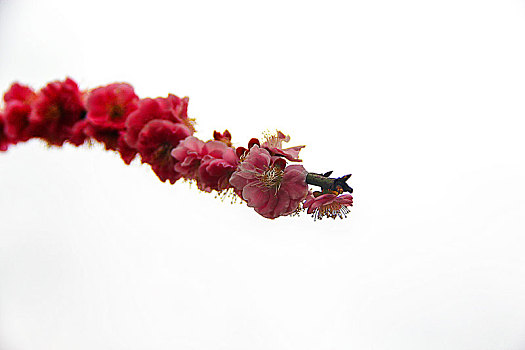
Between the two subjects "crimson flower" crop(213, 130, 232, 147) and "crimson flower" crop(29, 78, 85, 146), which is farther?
"crimson flower" crop(213, 130, 232, 147)

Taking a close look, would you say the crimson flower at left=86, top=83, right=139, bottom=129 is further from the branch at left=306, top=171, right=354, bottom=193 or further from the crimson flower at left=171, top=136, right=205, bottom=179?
the branch at left=306, top=171, right=354, bottom=193

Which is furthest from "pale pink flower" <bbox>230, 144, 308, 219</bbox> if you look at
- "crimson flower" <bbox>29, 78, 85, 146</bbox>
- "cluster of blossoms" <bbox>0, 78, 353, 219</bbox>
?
"crimson flower" <bbox>29, 78, 85, 146</bbox>

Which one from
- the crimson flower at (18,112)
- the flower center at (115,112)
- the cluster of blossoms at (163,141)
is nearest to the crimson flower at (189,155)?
the cluster of blossoms at (163,141)

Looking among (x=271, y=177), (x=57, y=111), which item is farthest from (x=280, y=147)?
(x=57, y=111)

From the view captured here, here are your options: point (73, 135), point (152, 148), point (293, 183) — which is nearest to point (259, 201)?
point (293, 183)

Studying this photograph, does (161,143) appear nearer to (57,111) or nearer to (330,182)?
→ (57,111)

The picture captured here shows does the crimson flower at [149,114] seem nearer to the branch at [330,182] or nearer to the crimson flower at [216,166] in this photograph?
the crimson flower at [216,166]

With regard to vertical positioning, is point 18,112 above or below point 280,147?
below

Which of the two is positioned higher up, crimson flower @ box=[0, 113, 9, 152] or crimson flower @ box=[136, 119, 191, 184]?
crimson flower @ box=[136, 119, 191, 184]
